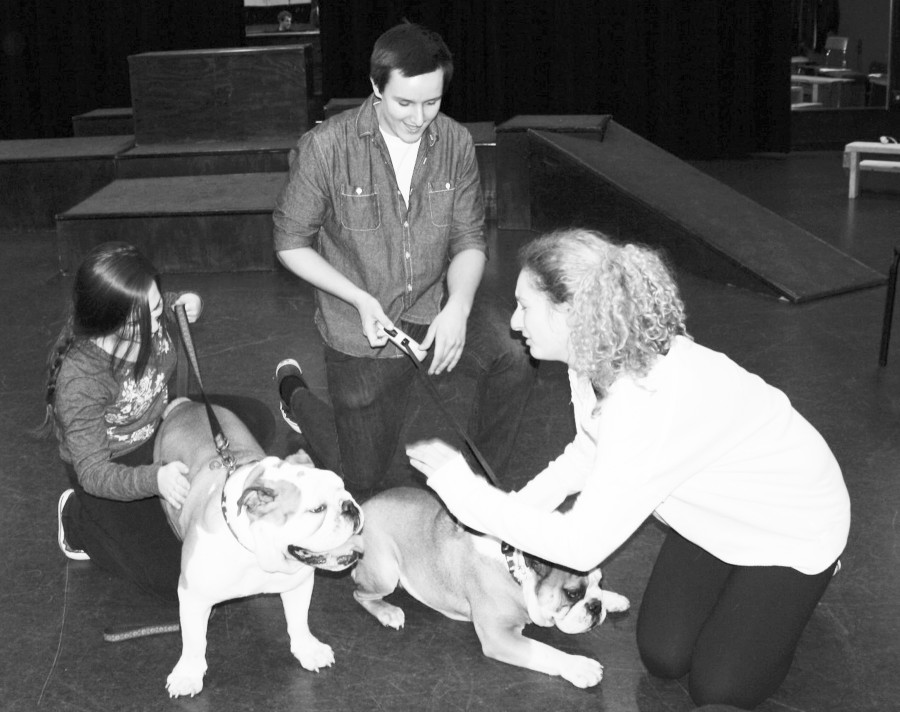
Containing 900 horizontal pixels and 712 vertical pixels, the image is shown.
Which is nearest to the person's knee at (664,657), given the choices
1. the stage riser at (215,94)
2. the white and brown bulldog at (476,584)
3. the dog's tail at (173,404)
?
the white and brown bulldog at (476,584)

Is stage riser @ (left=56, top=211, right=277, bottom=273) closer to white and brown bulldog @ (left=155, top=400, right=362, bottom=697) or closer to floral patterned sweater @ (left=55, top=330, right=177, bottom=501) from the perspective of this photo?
floral patterned sweater @ (left=55, top=330, right=177, bottom=501)

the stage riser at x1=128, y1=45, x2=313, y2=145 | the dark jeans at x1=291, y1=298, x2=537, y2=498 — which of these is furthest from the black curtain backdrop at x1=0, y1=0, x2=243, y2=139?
the dark jeans at x1=291, y1=298, x2=537, y2=498

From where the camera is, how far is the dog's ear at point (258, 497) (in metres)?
2.19

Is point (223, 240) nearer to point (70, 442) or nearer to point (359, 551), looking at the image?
point (70, 442)

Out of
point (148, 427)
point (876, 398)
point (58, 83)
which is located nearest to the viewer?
point (148, 427)

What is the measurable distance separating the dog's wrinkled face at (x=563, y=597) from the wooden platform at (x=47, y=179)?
19.1 ft

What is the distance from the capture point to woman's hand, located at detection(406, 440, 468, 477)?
7.30ft

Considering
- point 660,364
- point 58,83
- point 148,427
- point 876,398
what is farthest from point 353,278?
point 58,83

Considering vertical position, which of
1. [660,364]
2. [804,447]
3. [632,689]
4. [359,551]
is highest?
[660,364]

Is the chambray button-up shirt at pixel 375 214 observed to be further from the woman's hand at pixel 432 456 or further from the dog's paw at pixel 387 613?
the woman's hand at pixel 432 456

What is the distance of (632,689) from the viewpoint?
2477mm

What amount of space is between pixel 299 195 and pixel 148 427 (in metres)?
0.79

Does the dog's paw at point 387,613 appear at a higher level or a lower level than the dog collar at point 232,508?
lower

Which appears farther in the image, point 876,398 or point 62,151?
point 62,151
